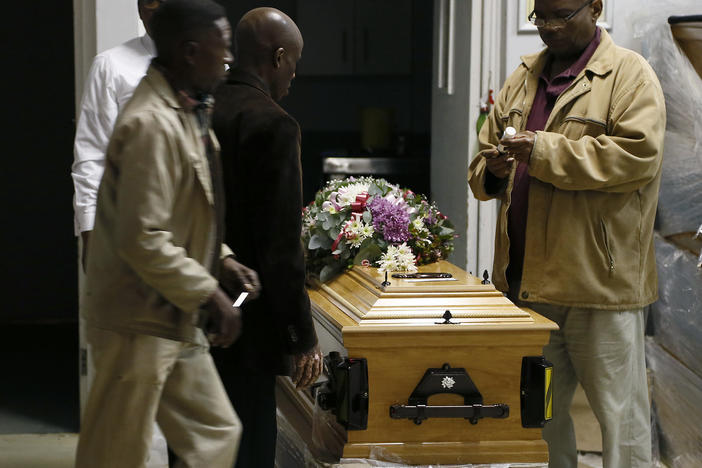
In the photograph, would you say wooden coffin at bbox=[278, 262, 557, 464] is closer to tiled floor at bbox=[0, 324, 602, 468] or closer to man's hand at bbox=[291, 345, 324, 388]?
man's hand at bbox=[291, 345, 324, 388]

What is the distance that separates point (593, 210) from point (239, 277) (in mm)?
1380

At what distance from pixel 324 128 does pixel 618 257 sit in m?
5.01

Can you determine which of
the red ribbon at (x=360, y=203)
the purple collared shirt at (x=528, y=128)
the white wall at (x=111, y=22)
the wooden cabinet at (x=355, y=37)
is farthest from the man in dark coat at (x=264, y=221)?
the wooden cabinet at (x=355, y=37)

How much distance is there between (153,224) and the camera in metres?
1.88

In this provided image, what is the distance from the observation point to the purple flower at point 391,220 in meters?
3.39

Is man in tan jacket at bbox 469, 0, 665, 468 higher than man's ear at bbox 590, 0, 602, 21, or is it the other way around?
man's ear at bbox 590, 0, 602, 21

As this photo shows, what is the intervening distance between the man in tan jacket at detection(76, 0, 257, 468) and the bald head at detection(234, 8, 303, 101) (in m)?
0.50

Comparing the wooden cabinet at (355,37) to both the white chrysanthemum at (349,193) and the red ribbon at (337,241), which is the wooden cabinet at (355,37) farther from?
the red ribbon at (337,241)

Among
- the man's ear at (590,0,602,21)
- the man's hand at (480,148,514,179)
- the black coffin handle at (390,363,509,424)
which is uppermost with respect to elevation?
the man's ear at (590,0,602,21)

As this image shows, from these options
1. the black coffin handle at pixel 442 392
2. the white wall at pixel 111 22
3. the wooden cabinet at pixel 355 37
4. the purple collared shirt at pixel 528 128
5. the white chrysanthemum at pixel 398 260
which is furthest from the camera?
the wooden cabinet at pixel 355 37

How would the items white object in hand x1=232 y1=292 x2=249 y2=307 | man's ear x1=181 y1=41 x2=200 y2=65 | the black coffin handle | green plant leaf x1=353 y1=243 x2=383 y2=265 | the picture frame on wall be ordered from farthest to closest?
the picture frame on wall, green plant leaf x1=353 y1=243 x2=383 y2=265, the black coffin handle, white object in hand x1=232 y1=292 x2=249 y2=307, man's ear x1=181 y1=41 x2=200 y2=65

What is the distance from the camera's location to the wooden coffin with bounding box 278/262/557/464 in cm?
279

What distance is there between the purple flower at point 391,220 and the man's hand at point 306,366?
→ 37.3 inches

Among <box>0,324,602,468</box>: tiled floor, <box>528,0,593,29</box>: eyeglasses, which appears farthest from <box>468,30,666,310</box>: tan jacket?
<box>0,324,602,468</box>: tiled floor
